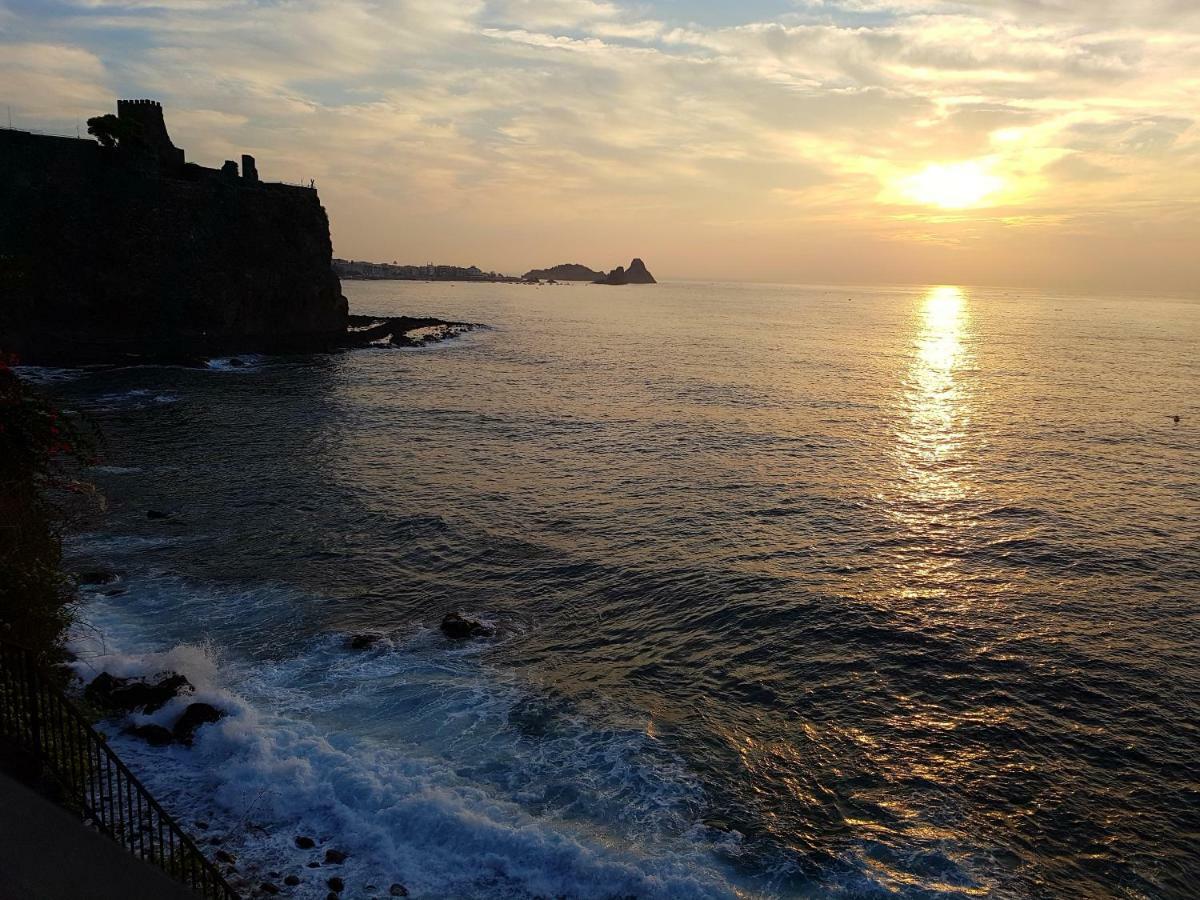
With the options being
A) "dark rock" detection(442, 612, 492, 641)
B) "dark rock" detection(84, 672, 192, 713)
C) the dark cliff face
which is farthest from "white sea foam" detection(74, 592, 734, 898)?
the dark cliff face

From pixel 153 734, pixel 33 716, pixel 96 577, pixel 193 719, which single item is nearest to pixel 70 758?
pixel 33 716

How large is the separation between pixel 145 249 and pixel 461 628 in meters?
76.7

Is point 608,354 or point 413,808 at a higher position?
point 608,354

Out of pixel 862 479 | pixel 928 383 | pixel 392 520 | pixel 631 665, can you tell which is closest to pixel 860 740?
pixel 631 665

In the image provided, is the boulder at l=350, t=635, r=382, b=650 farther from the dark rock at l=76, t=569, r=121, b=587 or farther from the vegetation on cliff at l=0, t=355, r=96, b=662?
the dark rock at l=76, t=569, r=121, b=587

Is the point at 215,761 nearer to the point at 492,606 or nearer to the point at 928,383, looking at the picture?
the point at 492,606

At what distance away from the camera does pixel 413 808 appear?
48.3ft

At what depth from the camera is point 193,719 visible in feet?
55.6

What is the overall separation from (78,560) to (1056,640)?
107ft

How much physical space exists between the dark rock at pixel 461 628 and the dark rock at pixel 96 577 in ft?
38.8

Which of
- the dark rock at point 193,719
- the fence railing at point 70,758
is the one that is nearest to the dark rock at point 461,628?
the dark rock at point 193,719

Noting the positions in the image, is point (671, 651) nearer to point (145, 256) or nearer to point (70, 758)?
point (70, 758)

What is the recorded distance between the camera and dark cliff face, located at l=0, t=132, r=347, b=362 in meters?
72.3

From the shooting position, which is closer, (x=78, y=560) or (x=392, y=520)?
(x=78, y=560)
